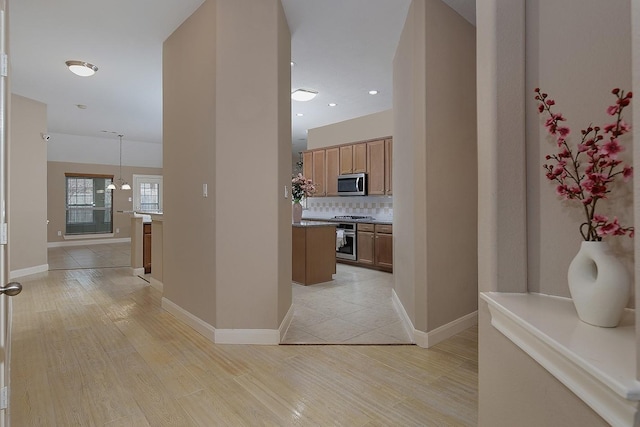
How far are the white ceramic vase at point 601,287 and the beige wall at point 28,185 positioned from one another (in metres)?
6.95

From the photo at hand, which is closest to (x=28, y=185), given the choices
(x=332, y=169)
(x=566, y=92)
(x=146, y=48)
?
(x=146, y=48)

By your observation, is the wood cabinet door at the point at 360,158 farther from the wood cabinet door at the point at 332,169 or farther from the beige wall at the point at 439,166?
the beige wall at the point at 439,166

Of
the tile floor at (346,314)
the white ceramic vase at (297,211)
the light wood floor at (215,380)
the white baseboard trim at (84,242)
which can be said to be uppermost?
the white ceramic vase at (297,211)

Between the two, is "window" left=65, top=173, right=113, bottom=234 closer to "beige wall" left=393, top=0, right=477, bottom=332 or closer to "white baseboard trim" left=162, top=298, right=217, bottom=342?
"white baseboard trim" left=162, top=298, right=217, bottom=342

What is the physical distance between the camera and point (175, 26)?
3.52 m

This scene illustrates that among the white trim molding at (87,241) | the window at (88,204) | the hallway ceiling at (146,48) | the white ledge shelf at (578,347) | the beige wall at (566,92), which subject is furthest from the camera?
the window at (88,204)

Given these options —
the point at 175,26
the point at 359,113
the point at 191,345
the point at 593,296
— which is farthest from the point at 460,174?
the point at 359,113

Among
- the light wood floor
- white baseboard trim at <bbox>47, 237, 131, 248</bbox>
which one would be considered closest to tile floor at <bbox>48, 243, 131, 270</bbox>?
white baseboard trim at <bbox>47, 237, 131, 248</bbox>

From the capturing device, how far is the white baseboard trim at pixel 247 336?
2.93 metres

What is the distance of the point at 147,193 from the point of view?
34.3 ft

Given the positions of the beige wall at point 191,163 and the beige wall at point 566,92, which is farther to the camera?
the beige wall at point 191,163

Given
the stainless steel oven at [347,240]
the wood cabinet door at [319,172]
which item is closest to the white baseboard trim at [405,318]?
the stainless steel oven at [347,240]

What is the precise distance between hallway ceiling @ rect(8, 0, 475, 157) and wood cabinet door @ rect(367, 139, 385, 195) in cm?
69

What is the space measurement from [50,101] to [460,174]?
661 centimetres
